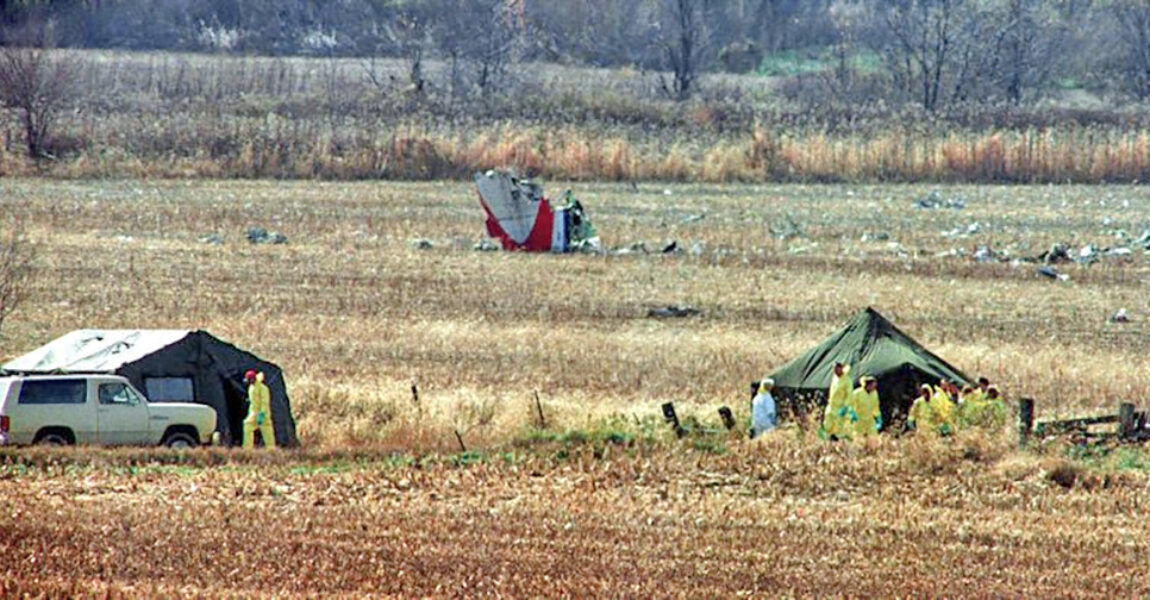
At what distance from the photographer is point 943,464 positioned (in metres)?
17.6

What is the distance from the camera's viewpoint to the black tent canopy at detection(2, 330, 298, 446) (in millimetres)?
20219

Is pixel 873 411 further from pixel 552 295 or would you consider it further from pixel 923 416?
pixel 552 295

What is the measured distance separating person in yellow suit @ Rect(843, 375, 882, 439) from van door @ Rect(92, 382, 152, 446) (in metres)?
7.68

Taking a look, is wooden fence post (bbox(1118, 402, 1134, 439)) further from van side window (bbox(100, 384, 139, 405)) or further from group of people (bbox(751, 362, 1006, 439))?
van side window (bbox(100, 384, 139, 405))

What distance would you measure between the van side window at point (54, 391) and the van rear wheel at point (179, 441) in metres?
1.00

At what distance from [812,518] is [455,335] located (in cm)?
1279

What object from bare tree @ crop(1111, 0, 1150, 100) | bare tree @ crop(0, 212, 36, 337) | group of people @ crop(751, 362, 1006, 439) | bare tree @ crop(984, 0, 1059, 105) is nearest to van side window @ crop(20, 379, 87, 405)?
bare tree @ crop(0, 212, 36, 337)

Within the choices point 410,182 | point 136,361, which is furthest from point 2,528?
point 410,182

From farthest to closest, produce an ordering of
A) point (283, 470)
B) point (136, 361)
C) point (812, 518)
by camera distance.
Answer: point (136, 361) → point (283, 470) → point (812, 518)

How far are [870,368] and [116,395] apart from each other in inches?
337

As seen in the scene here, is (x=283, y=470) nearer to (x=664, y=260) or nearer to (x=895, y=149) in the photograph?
(x=664, y=260)

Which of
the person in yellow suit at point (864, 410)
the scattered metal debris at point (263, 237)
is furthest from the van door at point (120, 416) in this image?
the scattered metal debris at point (263, 237)

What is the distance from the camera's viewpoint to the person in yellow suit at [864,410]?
62.7ft

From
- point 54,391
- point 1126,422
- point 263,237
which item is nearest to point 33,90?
point 263,237
